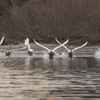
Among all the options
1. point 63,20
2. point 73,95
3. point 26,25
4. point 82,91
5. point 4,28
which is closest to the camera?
point 73,95

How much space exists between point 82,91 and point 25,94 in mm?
1318

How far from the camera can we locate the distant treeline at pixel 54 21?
1619 inches

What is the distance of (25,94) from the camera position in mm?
8703

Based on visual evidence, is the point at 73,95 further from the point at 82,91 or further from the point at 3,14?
the point at 3,14

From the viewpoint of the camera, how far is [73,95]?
858cm

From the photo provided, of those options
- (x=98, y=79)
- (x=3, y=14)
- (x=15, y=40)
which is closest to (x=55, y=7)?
(x=15, y=40)

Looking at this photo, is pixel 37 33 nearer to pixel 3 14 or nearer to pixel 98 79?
pixel 3 14

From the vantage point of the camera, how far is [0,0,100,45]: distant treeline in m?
41.1

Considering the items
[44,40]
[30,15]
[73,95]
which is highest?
[30,15]

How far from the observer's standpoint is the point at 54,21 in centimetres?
4481

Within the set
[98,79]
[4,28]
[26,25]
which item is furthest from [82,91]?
[4,28]

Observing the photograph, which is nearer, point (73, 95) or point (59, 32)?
point (73, 95)

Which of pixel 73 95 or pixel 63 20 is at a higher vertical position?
pixel 63 20

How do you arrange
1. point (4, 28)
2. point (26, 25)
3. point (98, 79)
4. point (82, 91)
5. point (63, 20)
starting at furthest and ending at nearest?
point (4, 28) < point (26, 25) < point (63, 20) < point (98, 79) < point (82, 91)
